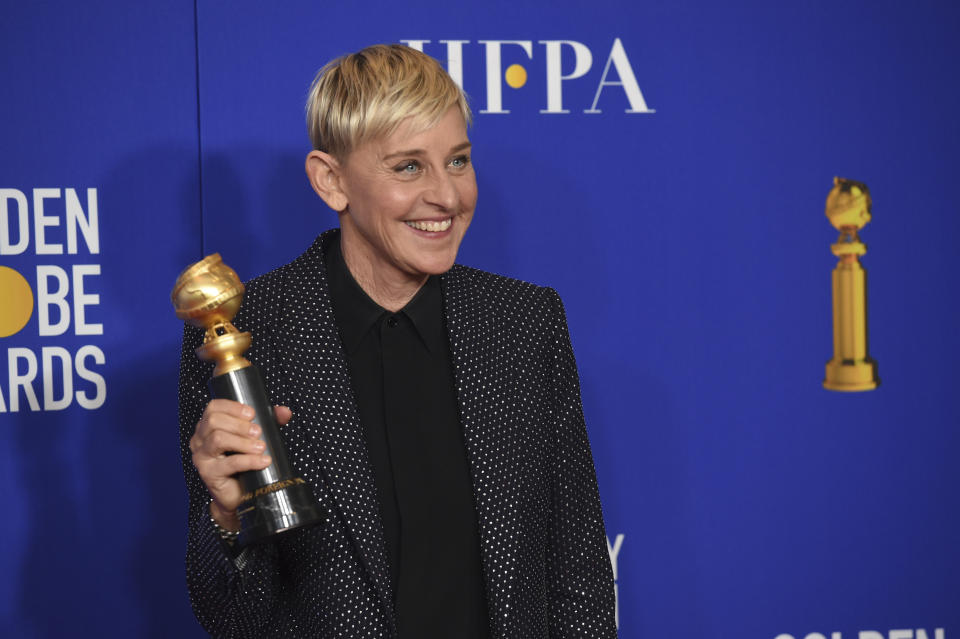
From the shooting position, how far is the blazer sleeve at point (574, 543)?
5.19 ft

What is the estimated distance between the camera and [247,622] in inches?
56.9

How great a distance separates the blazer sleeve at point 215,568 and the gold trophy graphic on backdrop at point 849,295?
4.54ft

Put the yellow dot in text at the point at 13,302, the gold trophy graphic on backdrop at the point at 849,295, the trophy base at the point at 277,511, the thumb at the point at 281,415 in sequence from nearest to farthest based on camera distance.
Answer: the trophy base at the point at 277,511 < the thumb at the point at 281,415 < the yellow dot in text at the point at 13,302 < the gold trophy graphic on backdrop at the point at 849,295

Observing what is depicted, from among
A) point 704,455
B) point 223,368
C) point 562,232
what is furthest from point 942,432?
point 223,368

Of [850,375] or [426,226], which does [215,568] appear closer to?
[426,226]

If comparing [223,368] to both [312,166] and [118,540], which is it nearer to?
A: [312,166]

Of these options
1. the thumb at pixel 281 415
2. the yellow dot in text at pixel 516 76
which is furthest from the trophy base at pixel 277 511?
the yellow dot in text at pixel 516 76

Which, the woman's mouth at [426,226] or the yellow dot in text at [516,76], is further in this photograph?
the yellow dot in text at [516,76]

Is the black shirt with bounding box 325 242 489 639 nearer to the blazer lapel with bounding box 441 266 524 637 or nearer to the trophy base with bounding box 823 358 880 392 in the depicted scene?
the blazer lapel with bounding box 441 266 524 637

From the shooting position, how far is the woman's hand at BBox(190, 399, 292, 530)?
1178 millimetres

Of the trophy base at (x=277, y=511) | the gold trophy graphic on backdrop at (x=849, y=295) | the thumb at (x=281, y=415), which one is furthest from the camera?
the gold trophy graphic on backdrop at (x=849, y=295)

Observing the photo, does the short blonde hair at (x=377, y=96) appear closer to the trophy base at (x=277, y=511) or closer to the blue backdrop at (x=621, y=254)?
the trophy base at (x=277, y=511)

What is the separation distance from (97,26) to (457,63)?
720 millimetres

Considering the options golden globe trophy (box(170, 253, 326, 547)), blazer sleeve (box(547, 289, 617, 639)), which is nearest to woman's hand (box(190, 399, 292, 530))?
golden globe trophy (box(170, 253, 326, 547))
